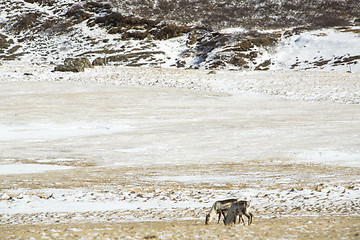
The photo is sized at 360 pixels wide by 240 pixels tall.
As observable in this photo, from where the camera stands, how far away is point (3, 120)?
119 feet

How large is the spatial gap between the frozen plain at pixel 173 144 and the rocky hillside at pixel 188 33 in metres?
25.1

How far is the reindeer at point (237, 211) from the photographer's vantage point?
1025cm

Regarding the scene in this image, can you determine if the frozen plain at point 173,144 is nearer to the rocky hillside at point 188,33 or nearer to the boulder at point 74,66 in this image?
the boulder at point 74,66

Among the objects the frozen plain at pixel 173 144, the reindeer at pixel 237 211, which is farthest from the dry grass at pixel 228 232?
the frozen plain at pixel 173 144

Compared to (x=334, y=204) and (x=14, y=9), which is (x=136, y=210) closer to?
(x=334, y=204)

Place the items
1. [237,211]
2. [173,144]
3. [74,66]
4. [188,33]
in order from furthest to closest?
[188,33] → [74,66] → [173,144] → [237,211]

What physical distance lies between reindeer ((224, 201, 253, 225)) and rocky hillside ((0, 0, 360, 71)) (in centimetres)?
6232

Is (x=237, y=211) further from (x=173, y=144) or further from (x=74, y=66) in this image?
(x=74, y=66)

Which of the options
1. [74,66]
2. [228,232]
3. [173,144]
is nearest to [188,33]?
[74,66]

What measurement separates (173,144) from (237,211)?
709 inches

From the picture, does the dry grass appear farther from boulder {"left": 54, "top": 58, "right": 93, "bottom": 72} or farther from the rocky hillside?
the rocky hillside

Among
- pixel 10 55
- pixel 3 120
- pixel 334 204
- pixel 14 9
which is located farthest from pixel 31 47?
pixel 334 204

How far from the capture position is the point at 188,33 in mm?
125688

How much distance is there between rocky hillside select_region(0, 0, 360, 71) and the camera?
308 feet
